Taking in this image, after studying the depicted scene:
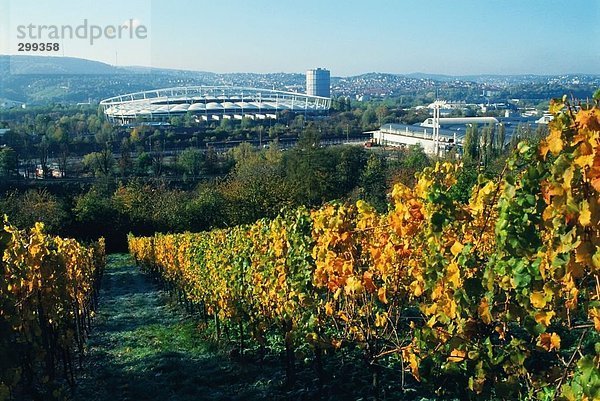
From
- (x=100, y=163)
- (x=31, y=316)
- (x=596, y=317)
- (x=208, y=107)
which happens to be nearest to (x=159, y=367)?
(x=31, y=316)

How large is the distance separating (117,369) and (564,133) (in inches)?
307

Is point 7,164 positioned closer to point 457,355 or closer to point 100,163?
point 100,163

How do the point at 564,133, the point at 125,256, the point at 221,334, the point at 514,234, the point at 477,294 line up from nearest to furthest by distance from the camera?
the point at 564,133 → the point at 514,234 → the point at 477,294 → the point at 221,334 → the point at 125,256

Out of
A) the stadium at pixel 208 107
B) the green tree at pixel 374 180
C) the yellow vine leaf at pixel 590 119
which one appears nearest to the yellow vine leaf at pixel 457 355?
the yellow vine leaf at pixel 590 119

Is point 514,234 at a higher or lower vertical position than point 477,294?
higher

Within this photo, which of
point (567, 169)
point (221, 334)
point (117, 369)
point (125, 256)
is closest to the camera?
point (567, 169)

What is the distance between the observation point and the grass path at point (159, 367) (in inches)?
277

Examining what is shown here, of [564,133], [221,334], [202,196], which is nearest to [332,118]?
[202,196]

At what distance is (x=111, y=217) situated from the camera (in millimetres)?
34969

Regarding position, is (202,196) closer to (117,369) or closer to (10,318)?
(117,369)

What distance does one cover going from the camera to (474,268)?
3580mm

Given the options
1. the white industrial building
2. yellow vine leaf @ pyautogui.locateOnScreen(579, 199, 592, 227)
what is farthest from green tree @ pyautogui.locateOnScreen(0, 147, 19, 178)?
yellow vine leaf @ pyautogui.locateOnScreen(579, 199, 592, 227)

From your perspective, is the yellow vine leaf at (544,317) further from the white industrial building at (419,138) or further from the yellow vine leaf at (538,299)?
the white industrial building at (419,138)

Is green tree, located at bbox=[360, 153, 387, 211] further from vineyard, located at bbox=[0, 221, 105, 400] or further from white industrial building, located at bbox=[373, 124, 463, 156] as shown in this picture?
vineyard, located at bbox=[0, 221, 105, 400]
